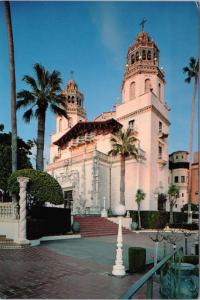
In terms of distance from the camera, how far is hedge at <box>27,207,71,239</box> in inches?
607

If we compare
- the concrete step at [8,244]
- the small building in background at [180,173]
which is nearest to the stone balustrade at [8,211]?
the concrete step at [8,244]

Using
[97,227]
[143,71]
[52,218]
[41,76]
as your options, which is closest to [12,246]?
[52,218]

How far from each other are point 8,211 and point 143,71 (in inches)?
869

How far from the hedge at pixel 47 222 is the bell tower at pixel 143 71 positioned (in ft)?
55.6

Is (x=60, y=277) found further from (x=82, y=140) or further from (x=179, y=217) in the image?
(x=82, y=140)

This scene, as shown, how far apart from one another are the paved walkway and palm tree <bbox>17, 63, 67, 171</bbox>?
8.50 meters

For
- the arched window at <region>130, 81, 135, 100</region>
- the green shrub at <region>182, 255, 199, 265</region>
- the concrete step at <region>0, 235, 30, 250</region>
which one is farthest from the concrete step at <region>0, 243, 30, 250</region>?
the arched window at <region>130, 81, 135, 100</region>

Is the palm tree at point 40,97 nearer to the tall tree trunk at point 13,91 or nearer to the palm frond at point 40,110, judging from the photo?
the palm frond at point 40,110

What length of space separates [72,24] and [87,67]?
1.14 metres

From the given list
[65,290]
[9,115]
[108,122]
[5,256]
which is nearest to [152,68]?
[108,122]

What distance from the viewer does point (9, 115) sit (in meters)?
17.7

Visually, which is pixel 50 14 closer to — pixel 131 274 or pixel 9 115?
pixel 131 274

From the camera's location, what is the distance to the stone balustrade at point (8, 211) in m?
15.9

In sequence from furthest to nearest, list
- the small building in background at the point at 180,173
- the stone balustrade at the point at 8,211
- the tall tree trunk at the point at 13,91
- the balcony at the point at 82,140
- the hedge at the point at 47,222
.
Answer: the small building in background at the point at 180,173 < the balcony at the point at 82,140 < the tall tree trunk at the point at 13,91 < the stone balustrade at the point at 8,211 < the hedge at the point at 47,222
